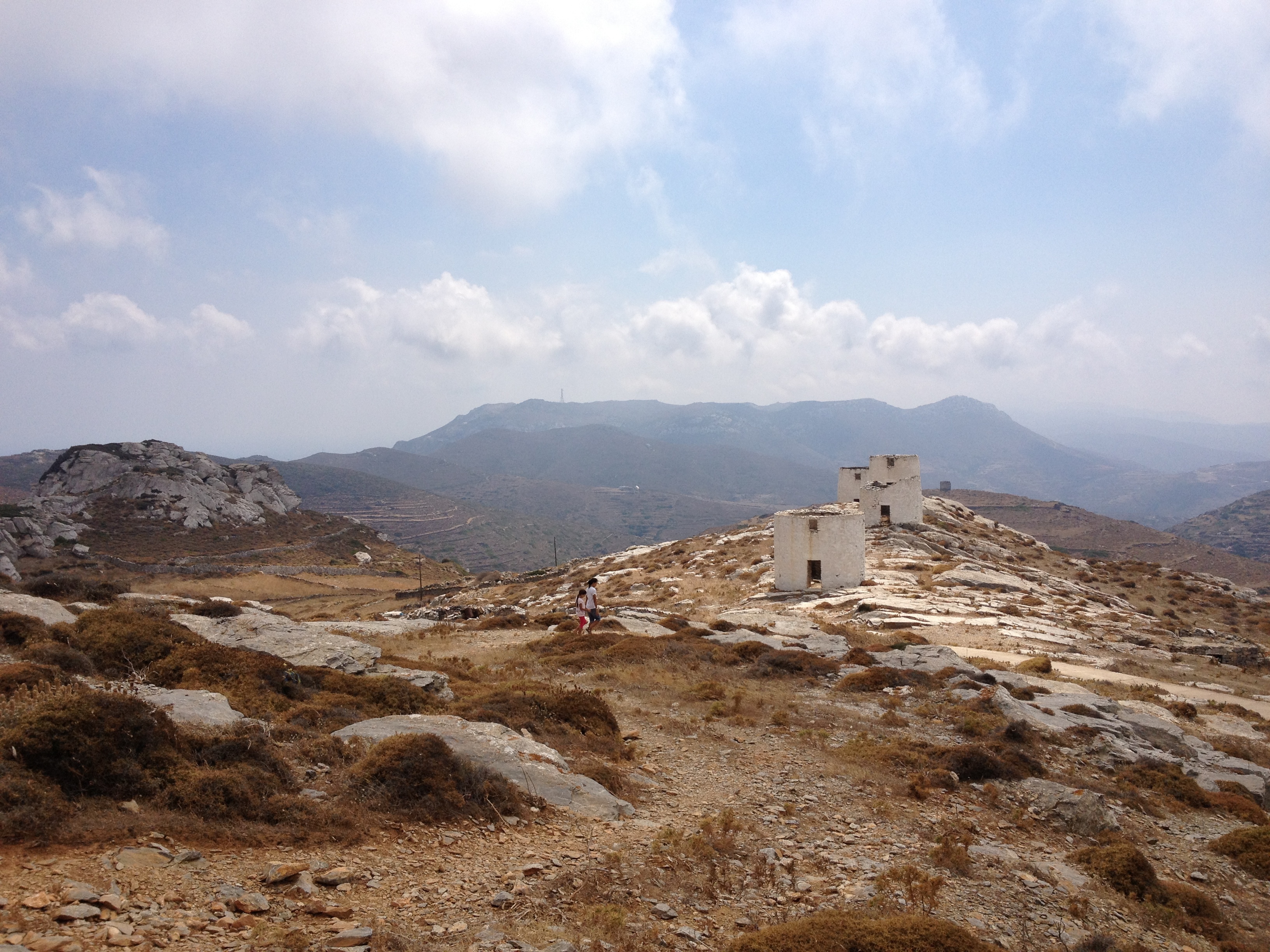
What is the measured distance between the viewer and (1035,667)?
63.5 feet

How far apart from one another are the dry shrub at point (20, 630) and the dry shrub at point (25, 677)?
12.5ft

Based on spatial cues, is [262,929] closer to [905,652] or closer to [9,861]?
[9,861]

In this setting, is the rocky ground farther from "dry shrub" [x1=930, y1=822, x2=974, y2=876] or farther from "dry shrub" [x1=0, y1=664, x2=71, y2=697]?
"dry shrub" [x1=0, y1=664, x2=71, y2=697]

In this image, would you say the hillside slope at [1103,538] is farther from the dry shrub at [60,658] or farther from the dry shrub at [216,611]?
the dry shrub at [60,658]

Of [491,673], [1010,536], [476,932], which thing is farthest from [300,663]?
[1010,536]

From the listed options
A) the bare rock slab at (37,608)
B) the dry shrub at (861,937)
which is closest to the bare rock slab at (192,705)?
the bare rock slab at (37,608)

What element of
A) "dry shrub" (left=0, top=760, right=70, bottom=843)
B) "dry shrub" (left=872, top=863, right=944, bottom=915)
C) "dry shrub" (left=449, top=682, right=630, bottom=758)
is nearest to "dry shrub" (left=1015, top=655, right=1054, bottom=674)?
"dry shrub" (left=449, top=682, right=630, bottom=758)

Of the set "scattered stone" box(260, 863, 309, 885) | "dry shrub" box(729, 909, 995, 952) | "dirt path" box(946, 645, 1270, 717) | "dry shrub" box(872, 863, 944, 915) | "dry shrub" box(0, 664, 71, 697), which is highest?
"dry shrub" box(0, 664, 71, 697)

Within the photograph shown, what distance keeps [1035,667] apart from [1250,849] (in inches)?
393

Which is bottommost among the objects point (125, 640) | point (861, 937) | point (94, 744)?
point (861, 937)

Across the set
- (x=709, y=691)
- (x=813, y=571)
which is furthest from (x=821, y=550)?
(x=709, y=691)

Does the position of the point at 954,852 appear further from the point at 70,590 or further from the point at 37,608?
the point at 70,590

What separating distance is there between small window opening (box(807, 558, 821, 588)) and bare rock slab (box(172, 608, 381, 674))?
21607mm

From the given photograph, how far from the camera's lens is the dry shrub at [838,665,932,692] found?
1645cm
